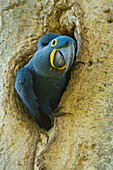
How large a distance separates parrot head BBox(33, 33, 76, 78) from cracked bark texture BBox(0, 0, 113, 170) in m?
0.13

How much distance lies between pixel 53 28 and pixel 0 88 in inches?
29.2

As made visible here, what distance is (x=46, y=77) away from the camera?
1.48 m

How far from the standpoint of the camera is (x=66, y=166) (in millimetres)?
1069

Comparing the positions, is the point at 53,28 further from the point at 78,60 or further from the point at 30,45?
the point at 78,60

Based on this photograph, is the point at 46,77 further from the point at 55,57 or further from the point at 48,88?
the point at 55,57

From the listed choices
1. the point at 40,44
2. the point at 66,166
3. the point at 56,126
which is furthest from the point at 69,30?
the point at 66,166

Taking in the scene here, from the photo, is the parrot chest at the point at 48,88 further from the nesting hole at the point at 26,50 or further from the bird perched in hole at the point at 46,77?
the nesting hole at the point at 26,50

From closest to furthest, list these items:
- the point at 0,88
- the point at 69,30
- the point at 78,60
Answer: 1. the point at 78,60
2. the point at 0,88
3. the point at 69,30

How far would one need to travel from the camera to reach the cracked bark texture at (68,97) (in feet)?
3.58

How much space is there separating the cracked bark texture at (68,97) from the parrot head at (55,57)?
0.13 metres

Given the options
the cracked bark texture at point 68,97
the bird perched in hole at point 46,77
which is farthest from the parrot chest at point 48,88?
the cracked bark texture at point 68,97

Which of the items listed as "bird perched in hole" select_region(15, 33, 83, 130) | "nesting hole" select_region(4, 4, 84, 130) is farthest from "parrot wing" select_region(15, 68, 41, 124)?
"nesting hole" select_region(4, 4, 84, 130)

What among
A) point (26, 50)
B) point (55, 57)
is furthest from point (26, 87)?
Result: point (26, 50)

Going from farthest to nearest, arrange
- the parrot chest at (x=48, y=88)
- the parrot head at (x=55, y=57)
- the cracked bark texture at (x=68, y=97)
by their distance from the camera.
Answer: the parrot chest at (x=48, y=88) < the parrot head at (x=55, y=57) < the cracked bark texture at (x=68, y=97)
